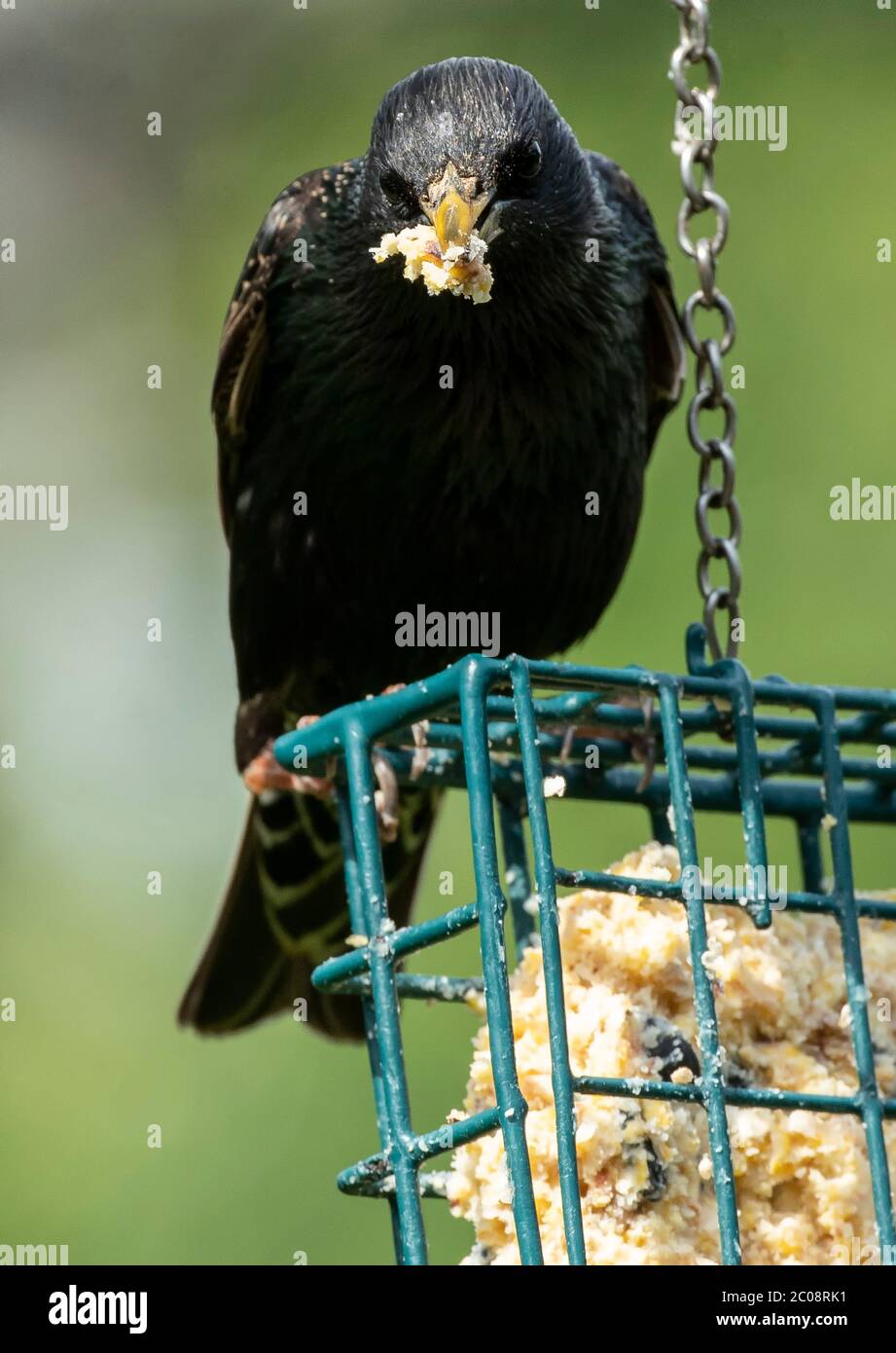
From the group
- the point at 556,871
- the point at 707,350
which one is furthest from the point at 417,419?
the point at 556,871

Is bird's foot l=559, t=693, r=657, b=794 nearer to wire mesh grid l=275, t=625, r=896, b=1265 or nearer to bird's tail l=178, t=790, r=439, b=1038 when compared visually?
wire mesh grid l=275, t=625, r=896, b=1265

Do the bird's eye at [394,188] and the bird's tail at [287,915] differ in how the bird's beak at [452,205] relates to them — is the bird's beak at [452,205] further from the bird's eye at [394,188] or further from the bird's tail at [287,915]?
the bird's tail at [287,915]

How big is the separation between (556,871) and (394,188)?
1.65 m

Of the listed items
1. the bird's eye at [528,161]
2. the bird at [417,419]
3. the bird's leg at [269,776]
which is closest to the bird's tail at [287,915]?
the bird at [417,419]

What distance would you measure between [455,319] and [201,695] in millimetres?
2763

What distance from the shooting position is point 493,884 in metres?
2.43

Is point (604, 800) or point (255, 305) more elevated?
point (255, 305)

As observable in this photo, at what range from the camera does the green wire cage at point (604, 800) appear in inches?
95.1

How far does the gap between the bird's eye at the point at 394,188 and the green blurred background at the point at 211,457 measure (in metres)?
1.63

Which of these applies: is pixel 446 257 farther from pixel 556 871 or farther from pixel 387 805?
pixel 556 871

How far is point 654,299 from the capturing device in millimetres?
Result: 4355

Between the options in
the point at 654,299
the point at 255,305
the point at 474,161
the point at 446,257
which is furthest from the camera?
the point at 654,299

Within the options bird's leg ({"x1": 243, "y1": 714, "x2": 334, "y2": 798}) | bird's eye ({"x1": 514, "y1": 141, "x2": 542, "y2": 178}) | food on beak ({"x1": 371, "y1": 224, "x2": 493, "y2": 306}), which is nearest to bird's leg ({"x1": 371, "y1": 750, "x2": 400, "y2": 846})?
bird's leg ({"x1": 243, "y1": 714, "x2": 334, "y2": 798})

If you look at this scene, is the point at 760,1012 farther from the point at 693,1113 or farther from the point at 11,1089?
the point at 11,1089
